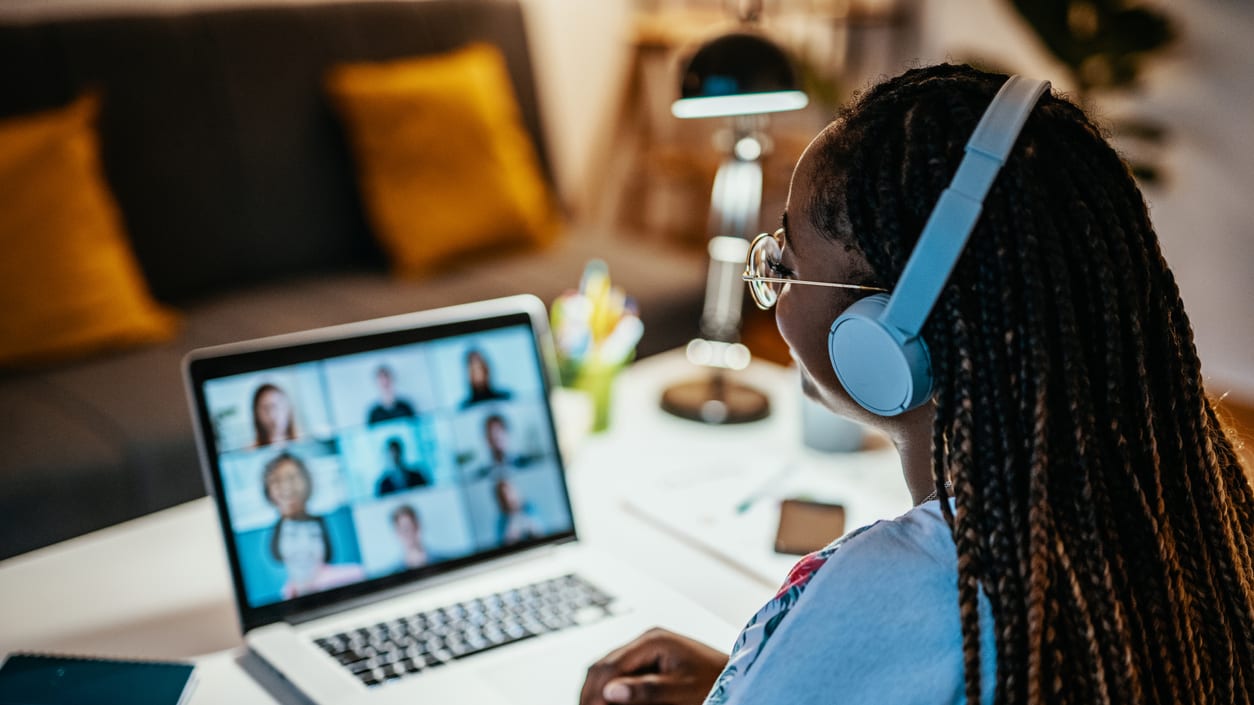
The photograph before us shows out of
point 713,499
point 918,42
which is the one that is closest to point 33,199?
point 713,499

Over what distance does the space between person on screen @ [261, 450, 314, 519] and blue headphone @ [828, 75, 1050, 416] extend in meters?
0.52

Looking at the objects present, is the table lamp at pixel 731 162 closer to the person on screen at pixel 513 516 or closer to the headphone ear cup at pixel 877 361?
the person on screen at pixel 513 516

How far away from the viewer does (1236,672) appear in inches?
26.4

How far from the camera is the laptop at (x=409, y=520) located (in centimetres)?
85

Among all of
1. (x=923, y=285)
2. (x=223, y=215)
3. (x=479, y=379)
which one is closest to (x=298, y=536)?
(x=479, y=379)

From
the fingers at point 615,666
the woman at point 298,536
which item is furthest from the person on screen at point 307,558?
the fingers at point 615,666

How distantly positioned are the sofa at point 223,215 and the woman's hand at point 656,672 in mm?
1128

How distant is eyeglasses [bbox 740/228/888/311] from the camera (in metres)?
0.74

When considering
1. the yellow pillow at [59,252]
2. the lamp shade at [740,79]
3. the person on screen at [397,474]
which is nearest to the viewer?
the person on screen at [397,474]

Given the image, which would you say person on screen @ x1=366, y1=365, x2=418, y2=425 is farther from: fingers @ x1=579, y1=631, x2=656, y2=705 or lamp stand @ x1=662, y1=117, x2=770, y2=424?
lamp stand @ x1=662, y1=117, x2=770, y2=424

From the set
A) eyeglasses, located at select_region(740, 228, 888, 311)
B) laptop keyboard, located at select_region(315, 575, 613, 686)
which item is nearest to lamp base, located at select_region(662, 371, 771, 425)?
laptop keyboard, located at select_region(315, 575, 613, 686)

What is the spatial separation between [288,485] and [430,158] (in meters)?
1.61

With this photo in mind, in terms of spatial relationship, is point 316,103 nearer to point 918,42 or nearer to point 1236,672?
point 918,42

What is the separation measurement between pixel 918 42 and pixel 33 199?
252 cm
